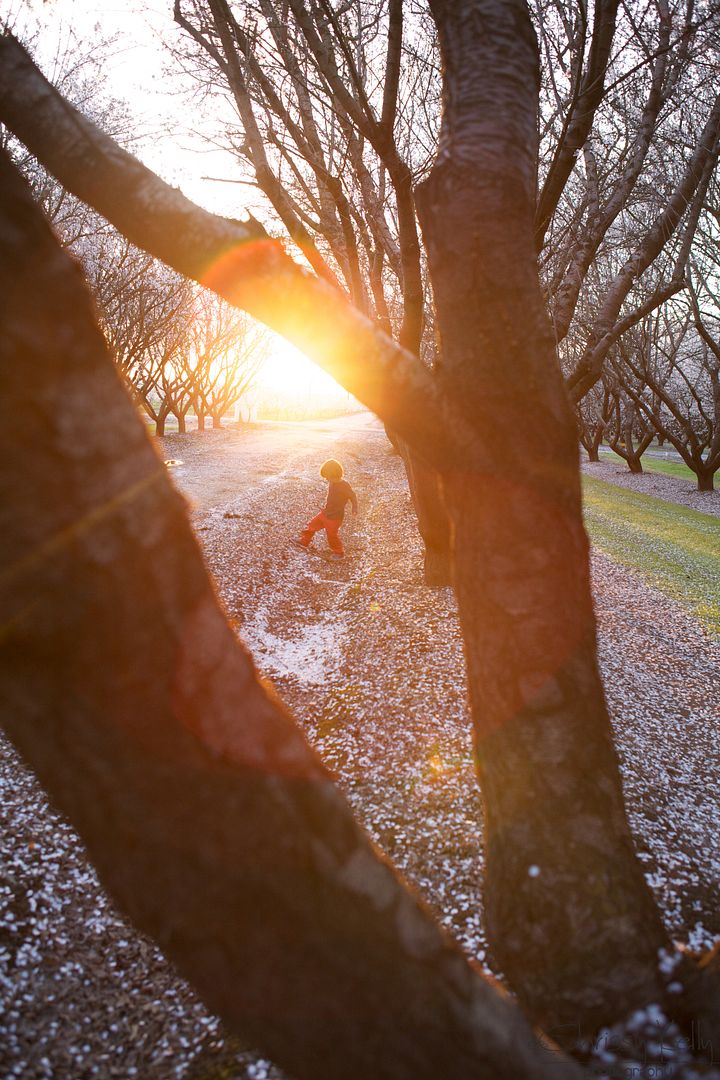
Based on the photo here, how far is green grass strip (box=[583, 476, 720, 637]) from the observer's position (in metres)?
10.8

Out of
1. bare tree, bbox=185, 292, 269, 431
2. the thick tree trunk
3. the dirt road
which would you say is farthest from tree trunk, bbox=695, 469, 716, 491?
bare tree, bbox=185, 292, 269, 431

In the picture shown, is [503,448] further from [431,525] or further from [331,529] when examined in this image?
[331,529]

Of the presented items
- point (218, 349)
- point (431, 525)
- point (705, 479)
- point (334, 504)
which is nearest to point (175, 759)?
point (431, 525)

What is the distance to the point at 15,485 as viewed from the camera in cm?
112

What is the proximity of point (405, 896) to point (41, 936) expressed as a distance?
291 cm

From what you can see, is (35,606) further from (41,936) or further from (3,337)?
(41,936)

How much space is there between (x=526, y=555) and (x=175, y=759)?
1507mm

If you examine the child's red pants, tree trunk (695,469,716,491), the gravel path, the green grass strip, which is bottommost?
the gravel path

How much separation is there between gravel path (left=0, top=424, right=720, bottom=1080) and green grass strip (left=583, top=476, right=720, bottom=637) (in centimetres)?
70

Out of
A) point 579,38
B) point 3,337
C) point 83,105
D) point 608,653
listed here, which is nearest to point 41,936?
point 3,337

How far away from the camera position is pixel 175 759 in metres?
1.26

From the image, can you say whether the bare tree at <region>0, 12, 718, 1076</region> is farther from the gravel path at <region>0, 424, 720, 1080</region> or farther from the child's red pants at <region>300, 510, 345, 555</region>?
the child's red pants at <region>300, 510, 345, 555</region>

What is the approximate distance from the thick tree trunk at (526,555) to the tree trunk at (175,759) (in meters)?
0.88

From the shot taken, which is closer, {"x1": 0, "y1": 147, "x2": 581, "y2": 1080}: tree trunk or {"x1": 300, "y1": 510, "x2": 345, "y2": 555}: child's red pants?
{"x1": 0, "y1": 147, "x2": 581, "y2": 1080}: tree trunk
